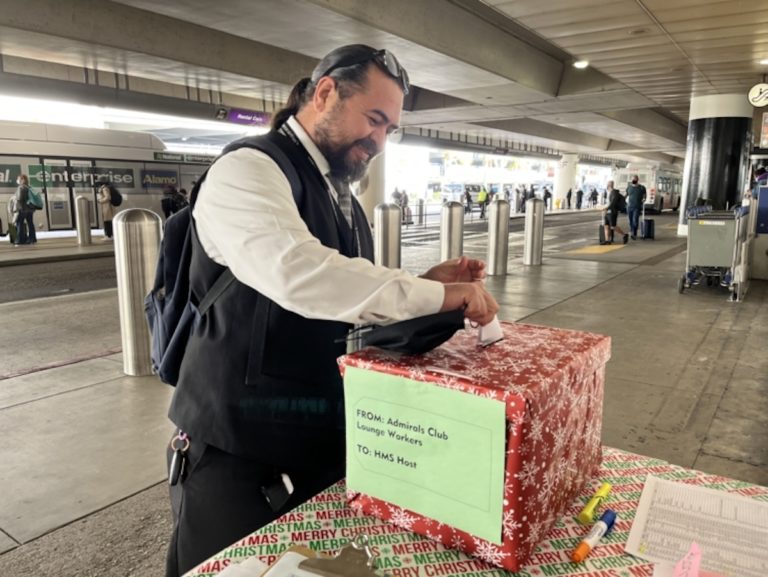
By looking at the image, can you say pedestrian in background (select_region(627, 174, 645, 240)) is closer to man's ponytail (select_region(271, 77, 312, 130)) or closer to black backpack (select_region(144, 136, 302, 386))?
man's ponytail (select_region(271, 77, 312, 130))

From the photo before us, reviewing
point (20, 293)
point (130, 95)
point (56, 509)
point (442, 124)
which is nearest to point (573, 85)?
point (442, 124)

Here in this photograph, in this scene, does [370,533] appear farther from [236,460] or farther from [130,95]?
[130,95]

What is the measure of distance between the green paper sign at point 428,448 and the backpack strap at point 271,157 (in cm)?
41

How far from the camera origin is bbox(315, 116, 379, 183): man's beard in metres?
1.50

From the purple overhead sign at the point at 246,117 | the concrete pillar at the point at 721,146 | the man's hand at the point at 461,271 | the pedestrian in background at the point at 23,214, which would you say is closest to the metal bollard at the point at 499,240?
the concrete pillar at the point at 721,146

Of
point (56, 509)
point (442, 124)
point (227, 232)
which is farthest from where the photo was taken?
point (442, 124)

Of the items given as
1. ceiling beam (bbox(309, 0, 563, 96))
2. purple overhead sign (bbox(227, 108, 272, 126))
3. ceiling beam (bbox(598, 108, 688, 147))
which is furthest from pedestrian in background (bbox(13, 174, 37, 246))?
ceiling beam (bbox(598, 108, 688, 147))

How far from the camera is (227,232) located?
1.22 m

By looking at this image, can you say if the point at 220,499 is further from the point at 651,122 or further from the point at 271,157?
Result: the point at 651,122

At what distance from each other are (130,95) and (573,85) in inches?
455

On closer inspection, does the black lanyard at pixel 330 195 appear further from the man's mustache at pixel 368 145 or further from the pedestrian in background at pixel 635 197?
the pedestrian in background at pixel 635 197

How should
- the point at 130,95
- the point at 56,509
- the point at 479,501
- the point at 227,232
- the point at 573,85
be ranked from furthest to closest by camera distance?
the point at 573,85
the point at 130,95
the point at 56,509
the point at 227,232
the point at 479,501

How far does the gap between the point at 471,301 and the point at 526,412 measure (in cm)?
31

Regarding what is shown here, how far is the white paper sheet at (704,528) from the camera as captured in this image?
46.2 inches
